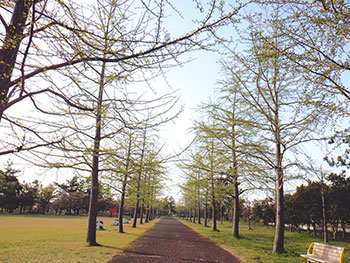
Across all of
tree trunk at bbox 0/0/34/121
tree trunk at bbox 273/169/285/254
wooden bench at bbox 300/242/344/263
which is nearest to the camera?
tree trunk at bbox 0/0/34/121

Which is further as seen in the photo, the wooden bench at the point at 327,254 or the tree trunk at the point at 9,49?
the wooden bench at the point at 327,254

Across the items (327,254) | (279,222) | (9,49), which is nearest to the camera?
(9,49)

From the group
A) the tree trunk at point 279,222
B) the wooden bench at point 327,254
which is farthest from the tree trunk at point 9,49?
the tree trunk at point 279,222

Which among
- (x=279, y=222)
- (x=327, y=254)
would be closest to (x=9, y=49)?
(x=327, y=254)

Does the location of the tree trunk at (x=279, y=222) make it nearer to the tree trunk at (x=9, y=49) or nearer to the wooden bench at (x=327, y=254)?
the wooden bench at (x=327, y=254)

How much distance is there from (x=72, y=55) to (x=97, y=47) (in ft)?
1.11

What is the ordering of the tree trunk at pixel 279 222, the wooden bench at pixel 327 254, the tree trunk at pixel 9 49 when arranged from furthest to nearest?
the tree trunk at pixel 279 222 → the wooden bench at pixel 327 254 → the tree trunk at pixel 9 49

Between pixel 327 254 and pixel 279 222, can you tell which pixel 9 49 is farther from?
pixel 279 222

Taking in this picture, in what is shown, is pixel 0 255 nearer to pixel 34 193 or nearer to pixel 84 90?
pixel 84 90

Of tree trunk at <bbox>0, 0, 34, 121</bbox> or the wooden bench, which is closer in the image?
tree trunk at <bbox>0, 0, 34, 121</bbox>

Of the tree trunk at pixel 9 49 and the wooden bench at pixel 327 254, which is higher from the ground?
the tree trunk at pixel 9 49

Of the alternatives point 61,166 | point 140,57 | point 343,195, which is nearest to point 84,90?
point 140,57

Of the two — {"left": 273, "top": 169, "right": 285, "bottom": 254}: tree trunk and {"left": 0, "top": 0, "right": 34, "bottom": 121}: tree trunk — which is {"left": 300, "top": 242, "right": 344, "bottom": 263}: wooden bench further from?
{"left": 0, "top": 0, "right": 34, "bottom": 121}: tree trunk

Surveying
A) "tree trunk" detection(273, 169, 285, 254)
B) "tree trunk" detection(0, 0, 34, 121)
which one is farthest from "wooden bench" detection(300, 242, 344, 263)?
"tree trunk" detection(0, 0, 34, 121)
